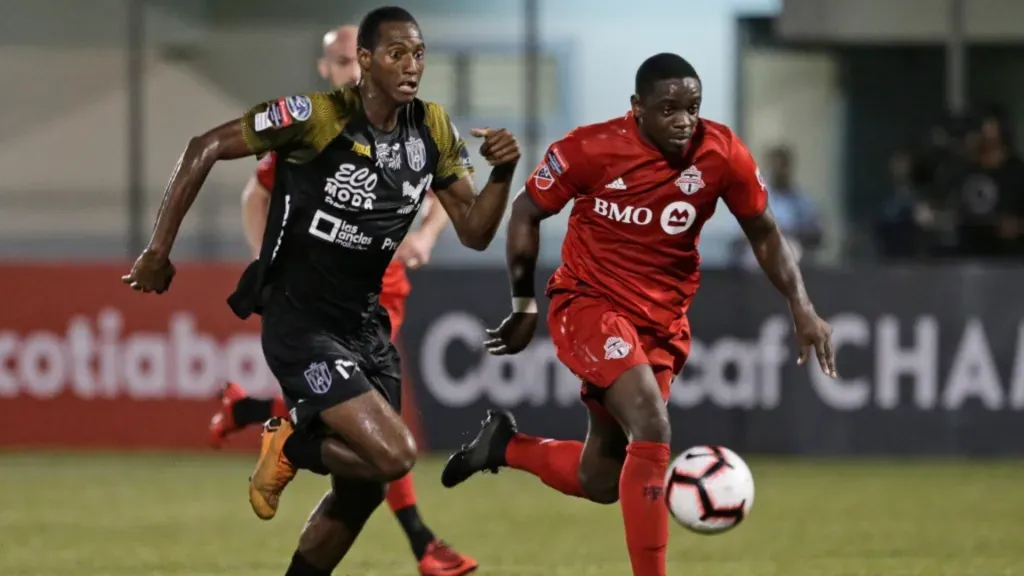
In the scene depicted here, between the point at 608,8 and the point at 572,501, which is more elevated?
the point at 608,8

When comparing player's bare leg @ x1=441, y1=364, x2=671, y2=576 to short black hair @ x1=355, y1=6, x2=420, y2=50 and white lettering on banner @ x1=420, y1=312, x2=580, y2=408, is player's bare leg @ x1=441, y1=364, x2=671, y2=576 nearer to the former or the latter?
short black hair @ x1=355, y1=6, x2=420, y2=50

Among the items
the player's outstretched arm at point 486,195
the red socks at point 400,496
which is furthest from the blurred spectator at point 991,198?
the player's outstretched arm at point 486,195

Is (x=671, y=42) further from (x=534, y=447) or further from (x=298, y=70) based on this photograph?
(x=534, y=447)

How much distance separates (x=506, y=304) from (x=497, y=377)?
56cm

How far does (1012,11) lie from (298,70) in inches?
278

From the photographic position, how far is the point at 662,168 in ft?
22.3

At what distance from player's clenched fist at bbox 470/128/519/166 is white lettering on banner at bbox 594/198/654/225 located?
719 millimetres

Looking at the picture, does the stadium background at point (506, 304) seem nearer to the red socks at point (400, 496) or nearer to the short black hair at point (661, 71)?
the red socks at point (400, 496)

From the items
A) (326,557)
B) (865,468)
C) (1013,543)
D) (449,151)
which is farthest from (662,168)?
(865,468)

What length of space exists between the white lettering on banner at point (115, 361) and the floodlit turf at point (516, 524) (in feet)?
1.84

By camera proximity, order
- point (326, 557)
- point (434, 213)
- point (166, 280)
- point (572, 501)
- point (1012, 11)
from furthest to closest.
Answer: point (1012, 11) < point (572, 501) < point (434, 213) < point (326, 557) < point (166, 280)

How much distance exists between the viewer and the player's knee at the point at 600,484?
708cm

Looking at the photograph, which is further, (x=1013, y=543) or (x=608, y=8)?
(x=608, y=8)

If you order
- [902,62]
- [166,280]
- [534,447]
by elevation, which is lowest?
[534,447]
